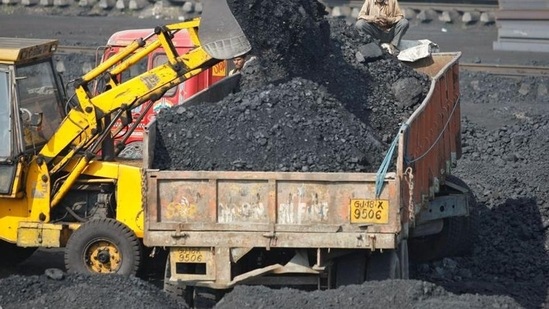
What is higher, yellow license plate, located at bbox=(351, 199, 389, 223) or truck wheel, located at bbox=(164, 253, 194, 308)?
yellow license plate, located at bbox=(351, 199, 389, 223)

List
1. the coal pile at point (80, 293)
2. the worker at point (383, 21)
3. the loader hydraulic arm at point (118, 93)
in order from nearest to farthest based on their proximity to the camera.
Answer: the coal pile at point (80, 293), the loader hydraulic arm at point (118, 93), the worker at point (383, 21)

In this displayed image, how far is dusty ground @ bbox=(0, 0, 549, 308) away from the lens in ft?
29.5

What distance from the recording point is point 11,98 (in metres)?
11.0

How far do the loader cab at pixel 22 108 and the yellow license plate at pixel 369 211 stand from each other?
11.4 ft

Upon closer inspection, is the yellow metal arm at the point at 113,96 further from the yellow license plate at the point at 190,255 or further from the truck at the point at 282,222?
the yellow license plate at the point at 190,255

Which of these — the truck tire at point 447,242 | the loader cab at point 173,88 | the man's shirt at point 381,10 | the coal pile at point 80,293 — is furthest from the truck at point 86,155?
the man's shirt at point 381,10

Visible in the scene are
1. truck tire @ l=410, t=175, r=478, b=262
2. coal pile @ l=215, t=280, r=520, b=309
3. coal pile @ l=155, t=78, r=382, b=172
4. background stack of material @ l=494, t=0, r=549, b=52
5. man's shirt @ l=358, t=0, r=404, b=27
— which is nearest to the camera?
coal pile @ l=215, t=280, r=520, b=309

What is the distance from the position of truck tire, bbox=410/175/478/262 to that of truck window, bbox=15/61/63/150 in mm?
4135

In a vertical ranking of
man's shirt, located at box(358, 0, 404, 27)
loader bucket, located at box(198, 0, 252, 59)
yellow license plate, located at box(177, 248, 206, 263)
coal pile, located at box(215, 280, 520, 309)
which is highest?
man's shirt, located at box(358, 0, 404, 27)

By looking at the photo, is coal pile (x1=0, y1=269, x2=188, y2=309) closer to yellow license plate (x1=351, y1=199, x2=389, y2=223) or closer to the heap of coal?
the heap of coal

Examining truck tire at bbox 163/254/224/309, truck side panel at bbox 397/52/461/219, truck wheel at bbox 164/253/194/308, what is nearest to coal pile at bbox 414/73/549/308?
truck side panel at bbox 397/52/461/219

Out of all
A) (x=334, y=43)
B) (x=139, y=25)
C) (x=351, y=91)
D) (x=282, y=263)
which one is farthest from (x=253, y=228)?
(x=139, y=25)

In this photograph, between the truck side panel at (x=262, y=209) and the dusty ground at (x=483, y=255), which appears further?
the truck side panel at (x=262, y=209)

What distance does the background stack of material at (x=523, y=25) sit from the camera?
2319cm
